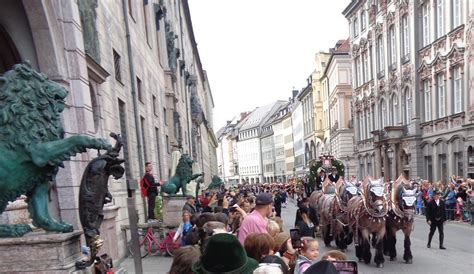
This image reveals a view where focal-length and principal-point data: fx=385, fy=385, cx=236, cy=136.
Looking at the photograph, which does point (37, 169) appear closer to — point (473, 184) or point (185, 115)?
point (473, 184)

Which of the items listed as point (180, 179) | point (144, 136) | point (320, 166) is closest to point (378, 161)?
point (320, 166)

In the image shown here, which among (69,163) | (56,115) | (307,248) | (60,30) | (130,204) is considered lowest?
(307,248)

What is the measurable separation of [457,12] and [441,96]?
4.94 m

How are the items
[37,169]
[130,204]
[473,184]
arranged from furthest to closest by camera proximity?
[473,184] < [130,204] < [37,169]

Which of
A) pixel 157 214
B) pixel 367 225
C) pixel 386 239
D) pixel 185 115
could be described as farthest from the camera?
pixel 185 115

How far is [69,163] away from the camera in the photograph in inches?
250

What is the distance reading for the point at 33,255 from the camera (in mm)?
3320

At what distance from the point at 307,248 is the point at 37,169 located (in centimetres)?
264

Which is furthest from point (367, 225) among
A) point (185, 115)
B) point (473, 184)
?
point (185, 115)

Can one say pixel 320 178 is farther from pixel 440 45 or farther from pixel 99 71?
pixel 440 45

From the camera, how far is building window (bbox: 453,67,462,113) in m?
20.9

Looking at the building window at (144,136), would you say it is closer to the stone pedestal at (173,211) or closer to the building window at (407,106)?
the stone pedestal at (173,211)

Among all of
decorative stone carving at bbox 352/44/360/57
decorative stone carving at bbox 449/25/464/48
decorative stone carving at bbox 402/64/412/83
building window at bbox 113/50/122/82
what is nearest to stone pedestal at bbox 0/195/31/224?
building window at bbox 113/50/122/82

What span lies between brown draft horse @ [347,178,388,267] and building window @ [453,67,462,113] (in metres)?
14.8
